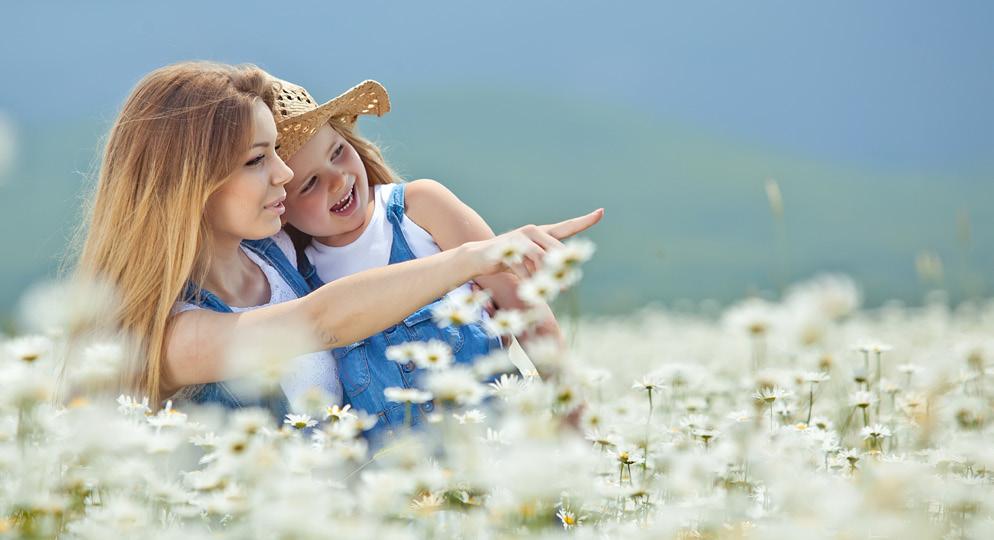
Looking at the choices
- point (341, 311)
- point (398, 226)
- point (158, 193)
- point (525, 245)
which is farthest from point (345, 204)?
point (525, 245)

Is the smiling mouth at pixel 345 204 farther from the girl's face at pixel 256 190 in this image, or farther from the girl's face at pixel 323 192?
the girl's face at pixel 256 190

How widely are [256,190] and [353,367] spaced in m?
0.63

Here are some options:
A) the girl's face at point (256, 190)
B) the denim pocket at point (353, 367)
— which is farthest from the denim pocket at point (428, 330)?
the girl's face at point (256, 190)

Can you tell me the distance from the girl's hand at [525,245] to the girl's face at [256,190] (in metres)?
0.76

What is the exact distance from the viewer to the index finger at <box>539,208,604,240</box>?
8.39 feet

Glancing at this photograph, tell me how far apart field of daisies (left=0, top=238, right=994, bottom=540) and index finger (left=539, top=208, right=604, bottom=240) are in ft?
1.37

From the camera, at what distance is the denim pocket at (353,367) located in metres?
3.21

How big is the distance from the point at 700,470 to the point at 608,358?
208 inches

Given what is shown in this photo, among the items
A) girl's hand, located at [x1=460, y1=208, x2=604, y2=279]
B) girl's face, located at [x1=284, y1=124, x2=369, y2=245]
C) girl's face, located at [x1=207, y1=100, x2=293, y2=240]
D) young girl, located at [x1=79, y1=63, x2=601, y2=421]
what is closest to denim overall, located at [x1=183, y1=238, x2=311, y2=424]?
young girl, located at [x1=79, y1=63, x2=601, y2=421]

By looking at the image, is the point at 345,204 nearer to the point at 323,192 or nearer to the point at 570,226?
the point at 323,192

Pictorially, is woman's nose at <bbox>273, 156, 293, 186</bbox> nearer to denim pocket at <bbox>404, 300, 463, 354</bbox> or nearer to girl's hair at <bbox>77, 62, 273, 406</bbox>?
girl's hair at <bbox>77, 62, 273, 406</bbox>

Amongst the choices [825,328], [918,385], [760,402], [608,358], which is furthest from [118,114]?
[608,358]

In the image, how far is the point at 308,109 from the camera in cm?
348

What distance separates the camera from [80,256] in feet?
10.9
